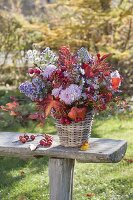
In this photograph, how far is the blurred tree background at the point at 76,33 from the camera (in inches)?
423

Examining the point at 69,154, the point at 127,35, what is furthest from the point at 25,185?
the point at 127,35

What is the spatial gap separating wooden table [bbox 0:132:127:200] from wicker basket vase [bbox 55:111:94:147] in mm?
61

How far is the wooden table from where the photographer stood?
156 inches

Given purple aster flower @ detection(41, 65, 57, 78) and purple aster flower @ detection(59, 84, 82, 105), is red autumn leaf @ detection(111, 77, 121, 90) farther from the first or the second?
purple aster flower @ detection(41, 65, 57, 78)

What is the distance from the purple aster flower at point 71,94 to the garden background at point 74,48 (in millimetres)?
2227

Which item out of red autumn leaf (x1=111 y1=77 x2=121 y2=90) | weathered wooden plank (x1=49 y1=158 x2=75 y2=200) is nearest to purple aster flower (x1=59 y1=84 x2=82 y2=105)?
red autumn leaf (x1=111 y1=77 x2=121 y2=90)

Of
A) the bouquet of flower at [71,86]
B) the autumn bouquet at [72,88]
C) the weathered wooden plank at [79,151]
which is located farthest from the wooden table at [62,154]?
the bouquet of flower at [71,86]

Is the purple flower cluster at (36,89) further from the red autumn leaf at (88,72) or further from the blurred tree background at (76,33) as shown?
the blurred tree background at (76,33)

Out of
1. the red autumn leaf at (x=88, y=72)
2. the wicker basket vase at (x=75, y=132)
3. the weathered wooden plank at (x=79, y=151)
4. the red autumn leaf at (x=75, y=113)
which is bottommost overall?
the weathered wooden plank at (x=79, y=151)

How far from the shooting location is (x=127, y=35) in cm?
1147

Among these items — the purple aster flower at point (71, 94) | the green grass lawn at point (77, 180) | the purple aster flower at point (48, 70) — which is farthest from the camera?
the green grass lawn at point (77, 180)

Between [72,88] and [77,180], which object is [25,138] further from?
[77,180]

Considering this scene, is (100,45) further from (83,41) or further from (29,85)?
(29,85)

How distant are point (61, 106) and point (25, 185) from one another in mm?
2107
